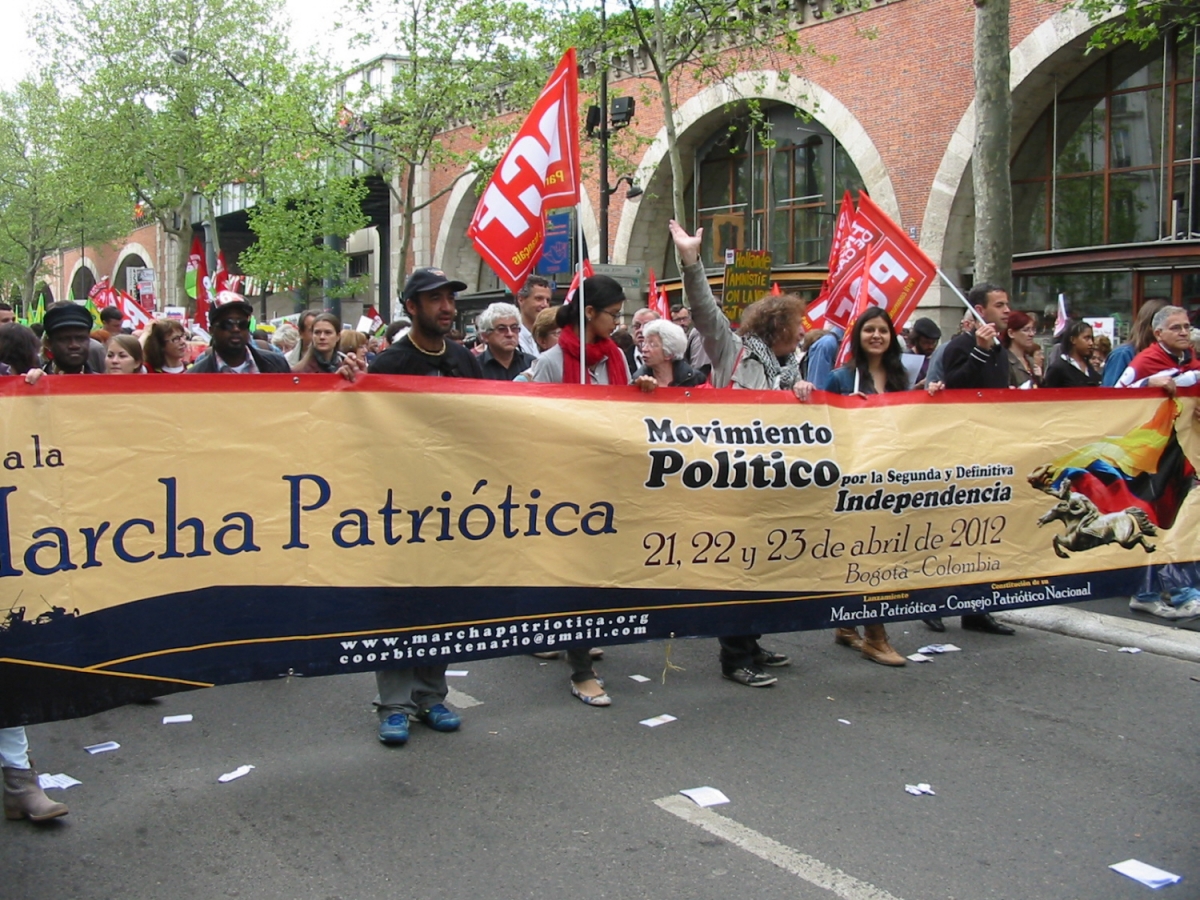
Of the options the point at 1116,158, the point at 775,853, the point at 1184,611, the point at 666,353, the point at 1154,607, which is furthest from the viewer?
the point at 1116,158

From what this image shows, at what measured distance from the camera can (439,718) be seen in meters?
5.38

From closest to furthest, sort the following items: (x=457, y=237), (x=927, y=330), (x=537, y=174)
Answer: (x=537, y=174) → (x=927, y=330) → (x=457, y=237)

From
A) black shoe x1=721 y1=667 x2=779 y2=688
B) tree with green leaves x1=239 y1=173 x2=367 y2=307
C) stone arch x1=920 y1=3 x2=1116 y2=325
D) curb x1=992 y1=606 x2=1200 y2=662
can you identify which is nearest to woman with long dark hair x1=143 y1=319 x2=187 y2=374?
black shoe x1=721 y1=667 x2=779 y2=688

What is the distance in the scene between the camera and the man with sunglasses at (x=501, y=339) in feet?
23.2

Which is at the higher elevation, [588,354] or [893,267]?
[893,267]

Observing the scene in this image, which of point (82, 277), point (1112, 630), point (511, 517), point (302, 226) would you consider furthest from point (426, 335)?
point (82, 277)

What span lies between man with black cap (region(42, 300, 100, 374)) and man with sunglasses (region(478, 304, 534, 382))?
7.14ft

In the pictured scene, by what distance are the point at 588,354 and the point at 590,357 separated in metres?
0.02

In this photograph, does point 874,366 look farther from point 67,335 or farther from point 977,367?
point 67,335

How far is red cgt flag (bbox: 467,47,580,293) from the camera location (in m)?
6.02

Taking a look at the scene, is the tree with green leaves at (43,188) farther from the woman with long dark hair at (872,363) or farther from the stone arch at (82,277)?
the woman with long dark hair at (872,363)

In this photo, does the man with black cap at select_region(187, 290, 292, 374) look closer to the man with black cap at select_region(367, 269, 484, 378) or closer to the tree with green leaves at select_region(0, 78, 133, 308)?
the man with black cap at select_region(367, 269, 484, 378)

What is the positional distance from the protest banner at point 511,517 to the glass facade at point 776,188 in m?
19.5

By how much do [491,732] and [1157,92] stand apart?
778 inches
